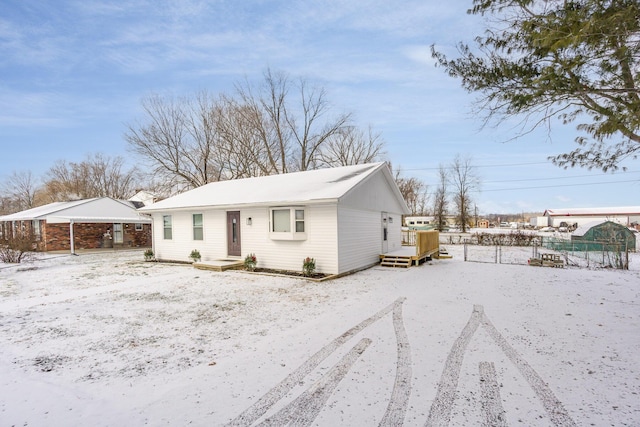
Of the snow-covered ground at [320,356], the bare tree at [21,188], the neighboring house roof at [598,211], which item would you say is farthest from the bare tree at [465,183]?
the bare tree at [21,188]

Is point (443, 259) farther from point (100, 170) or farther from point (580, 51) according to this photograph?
point (100, 170)

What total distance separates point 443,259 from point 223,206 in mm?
10442

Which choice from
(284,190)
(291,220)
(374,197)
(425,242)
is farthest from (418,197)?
(291,220)

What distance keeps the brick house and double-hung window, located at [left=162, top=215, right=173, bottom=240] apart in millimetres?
6271

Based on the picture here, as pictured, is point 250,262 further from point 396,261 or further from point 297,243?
point 396,261

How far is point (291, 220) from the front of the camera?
→ 34.6 feet

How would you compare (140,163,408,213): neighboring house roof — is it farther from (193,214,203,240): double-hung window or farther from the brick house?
the brick house

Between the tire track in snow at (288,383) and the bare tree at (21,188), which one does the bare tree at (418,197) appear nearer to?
the tire track in snow at (288,383)

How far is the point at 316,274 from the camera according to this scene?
10.2 meters

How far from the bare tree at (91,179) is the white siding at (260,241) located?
27696 millimetres

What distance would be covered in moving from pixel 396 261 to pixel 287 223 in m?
4.83

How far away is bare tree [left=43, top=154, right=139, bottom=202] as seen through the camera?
37062 mm

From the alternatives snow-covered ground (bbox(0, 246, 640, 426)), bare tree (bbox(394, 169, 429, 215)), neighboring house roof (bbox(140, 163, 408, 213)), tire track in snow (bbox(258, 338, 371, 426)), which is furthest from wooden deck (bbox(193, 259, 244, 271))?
bare tree (bbox(394, 169, 429, 215))

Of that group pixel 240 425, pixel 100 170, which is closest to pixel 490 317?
pixel 240 425
